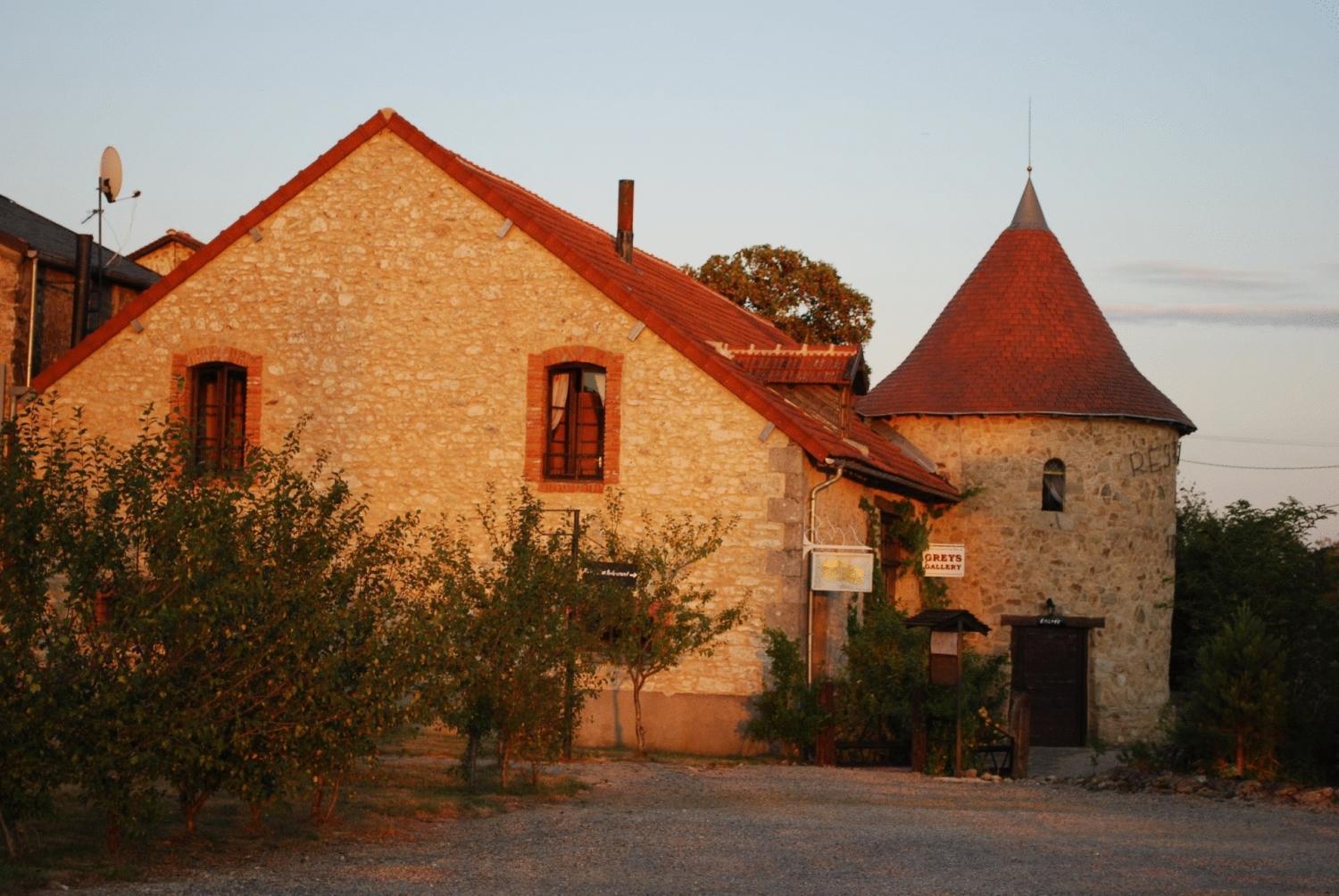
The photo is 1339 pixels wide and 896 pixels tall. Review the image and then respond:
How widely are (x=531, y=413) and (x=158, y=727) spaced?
11.1 meters

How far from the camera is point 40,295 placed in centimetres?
2534

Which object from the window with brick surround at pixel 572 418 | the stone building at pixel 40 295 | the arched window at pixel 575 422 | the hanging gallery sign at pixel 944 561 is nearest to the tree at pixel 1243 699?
the hanging gallery sign at pixel 944 561

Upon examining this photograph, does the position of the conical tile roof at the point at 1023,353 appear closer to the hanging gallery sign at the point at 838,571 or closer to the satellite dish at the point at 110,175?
the hanging gallery sign at the point at 838,571

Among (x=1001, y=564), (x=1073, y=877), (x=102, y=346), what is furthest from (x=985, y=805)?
(x=102, y=346)

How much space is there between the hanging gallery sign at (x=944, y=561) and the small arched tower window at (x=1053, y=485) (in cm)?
178

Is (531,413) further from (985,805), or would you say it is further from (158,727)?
(158,727)

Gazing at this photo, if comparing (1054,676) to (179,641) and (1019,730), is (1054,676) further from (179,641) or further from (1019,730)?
(179,641)

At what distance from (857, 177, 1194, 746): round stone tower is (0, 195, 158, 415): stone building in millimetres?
12784

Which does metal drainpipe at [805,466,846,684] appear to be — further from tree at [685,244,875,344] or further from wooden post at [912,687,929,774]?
tree at [685,244,875,344]

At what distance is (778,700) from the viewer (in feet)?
63.0

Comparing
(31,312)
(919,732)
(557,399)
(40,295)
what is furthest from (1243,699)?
(40,295)

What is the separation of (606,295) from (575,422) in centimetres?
163

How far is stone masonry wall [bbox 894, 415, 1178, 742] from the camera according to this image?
82.2ft

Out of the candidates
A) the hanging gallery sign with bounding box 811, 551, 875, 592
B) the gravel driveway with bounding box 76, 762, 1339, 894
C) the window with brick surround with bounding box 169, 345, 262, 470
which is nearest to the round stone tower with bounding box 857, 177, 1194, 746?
the hanging gallery sign with bounding box 811, 551, 875, 592
